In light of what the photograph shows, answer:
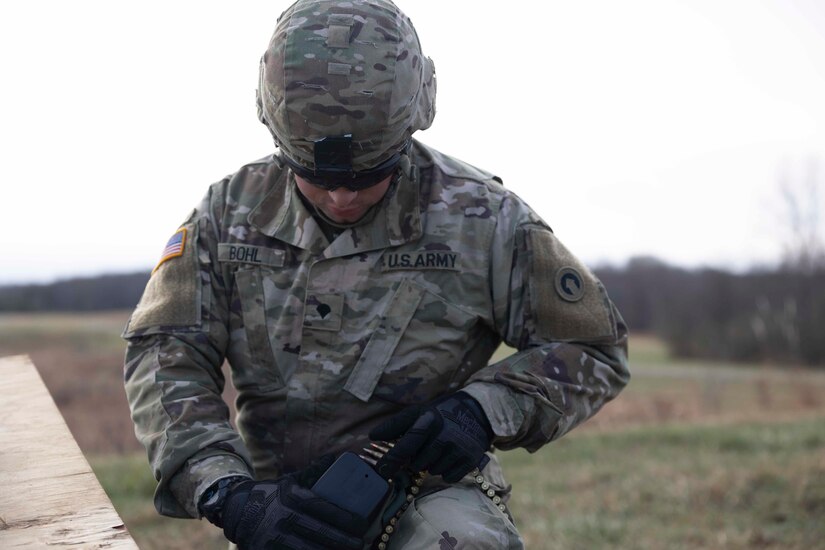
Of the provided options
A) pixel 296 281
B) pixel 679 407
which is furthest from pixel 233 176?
pixel 679 407

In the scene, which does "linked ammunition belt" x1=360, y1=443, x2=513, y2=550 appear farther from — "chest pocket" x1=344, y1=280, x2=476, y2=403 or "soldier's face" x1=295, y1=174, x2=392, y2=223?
"soldier's face" x1=295, y1=174, x2=392, y2=223

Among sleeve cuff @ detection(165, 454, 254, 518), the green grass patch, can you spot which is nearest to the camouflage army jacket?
sleeve cuff @ detection(165, 454, 254, 518)

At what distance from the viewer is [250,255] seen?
2596mm

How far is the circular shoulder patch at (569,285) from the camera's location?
253 cm

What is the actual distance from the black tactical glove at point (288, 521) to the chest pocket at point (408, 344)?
16.3 inches

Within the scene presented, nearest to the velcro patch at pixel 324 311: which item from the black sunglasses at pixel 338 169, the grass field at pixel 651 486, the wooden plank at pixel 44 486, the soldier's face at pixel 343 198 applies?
the soldier's face at pixel 343 198

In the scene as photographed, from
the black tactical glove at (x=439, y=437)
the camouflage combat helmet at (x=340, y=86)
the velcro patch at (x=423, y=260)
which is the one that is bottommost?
the black tactical glove at (x=439, y=437)

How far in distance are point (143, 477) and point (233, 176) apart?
14.1ft

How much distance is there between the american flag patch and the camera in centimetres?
258

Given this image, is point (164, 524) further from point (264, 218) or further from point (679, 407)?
point (679, 407)

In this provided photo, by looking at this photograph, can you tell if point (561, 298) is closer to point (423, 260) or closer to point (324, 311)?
point (423, 260)

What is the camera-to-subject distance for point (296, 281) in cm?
257

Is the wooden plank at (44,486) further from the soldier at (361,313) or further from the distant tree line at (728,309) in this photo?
the distant tree line at (728,309)

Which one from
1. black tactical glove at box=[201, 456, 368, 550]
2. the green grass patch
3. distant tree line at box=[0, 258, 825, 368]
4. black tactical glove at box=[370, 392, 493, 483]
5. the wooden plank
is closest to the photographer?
the wooden plank
